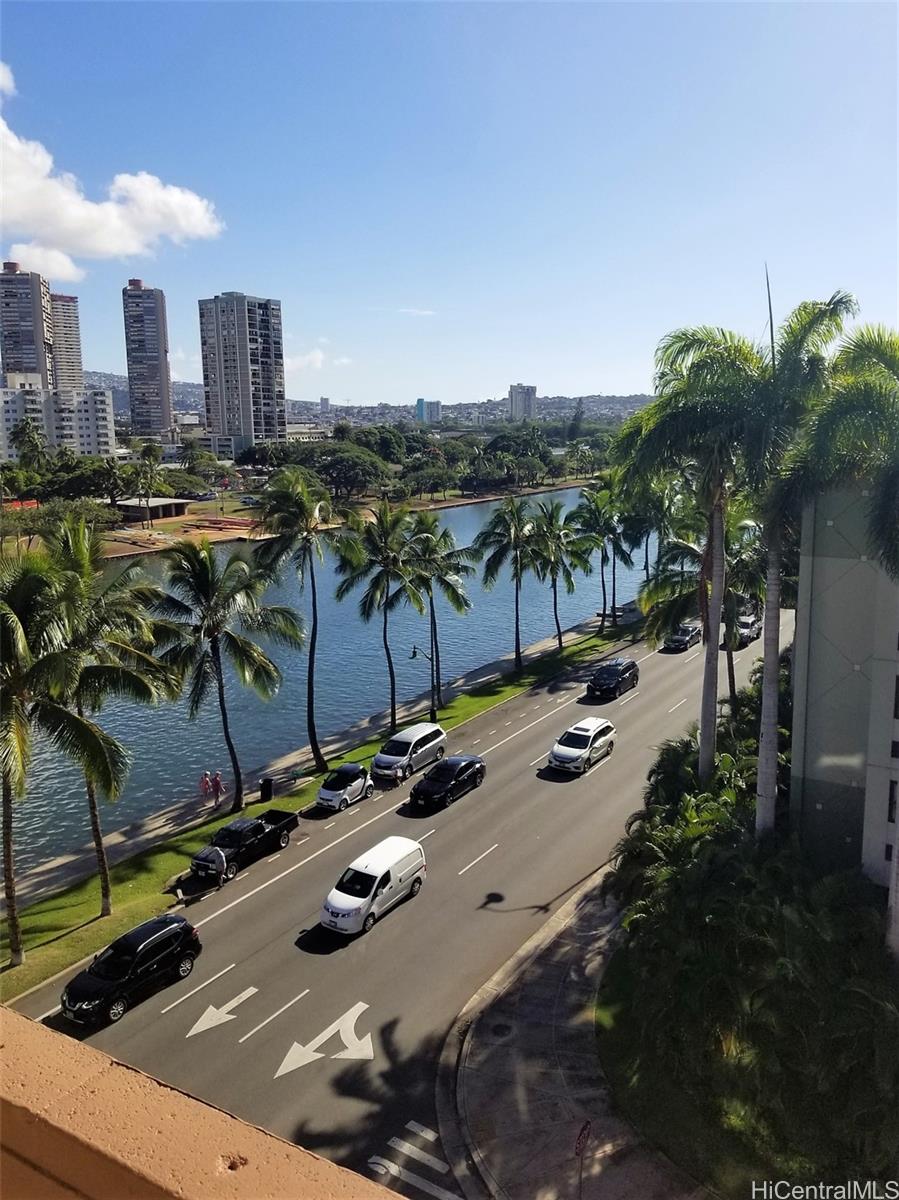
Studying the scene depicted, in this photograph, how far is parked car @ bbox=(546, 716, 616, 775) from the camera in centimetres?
2953

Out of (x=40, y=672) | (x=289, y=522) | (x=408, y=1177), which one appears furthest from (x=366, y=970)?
(x=289, y=522)

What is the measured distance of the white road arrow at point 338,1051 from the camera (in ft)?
50.5

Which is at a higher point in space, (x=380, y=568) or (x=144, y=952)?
(x=380, y=568)

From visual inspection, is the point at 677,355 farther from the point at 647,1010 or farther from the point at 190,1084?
the point at 190,1084

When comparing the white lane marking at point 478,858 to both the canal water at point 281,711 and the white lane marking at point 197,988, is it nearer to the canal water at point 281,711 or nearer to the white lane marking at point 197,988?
the white lane marking at point 197,988

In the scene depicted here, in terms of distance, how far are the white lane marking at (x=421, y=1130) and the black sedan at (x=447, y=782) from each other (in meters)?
13.3

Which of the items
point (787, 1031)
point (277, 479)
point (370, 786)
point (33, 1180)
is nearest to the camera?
point (33, 1180)

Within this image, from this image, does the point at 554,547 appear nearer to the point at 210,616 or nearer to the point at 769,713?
the point at 210,616

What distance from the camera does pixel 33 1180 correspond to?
8.11 ft

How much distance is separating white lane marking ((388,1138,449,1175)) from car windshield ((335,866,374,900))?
6.84m

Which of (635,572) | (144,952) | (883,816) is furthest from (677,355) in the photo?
(635,572)

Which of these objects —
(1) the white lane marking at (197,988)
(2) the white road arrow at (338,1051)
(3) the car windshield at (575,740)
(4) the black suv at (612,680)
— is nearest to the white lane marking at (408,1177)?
(2) the white road arrow at (338,1051)

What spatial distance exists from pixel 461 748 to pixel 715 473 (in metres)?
17.2

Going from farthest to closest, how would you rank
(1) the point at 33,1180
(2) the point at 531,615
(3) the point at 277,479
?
(2) the point at 531,615
(3) the point at 277,479
(1) the point at 33,1180
